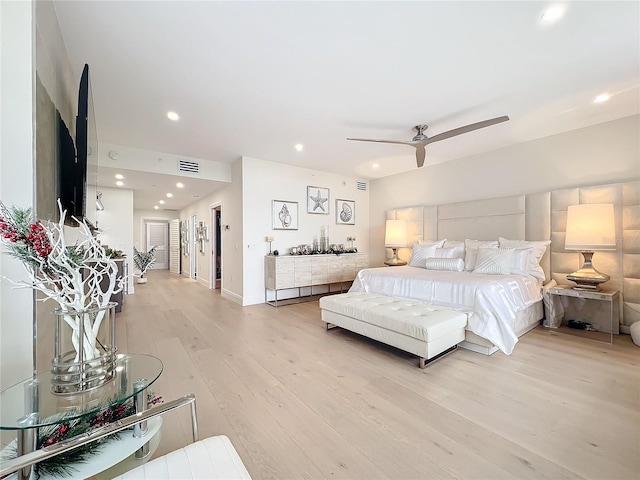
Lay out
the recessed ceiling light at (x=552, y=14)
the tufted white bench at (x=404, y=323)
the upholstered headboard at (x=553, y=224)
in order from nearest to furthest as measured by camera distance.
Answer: the recessed ceiling light at (x=552, y=14) < the tufted white bench at (x=404, y=323) < the upholstered headboard at (x=553, y=224)

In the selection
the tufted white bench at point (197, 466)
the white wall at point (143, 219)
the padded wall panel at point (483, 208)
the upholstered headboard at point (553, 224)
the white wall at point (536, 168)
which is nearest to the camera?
the tufted white bench at point (197, 466)

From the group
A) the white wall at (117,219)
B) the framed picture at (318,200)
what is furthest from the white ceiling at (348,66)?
the white wall at (117,219)

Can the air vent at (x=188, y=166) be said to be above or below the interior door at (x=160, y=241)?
above

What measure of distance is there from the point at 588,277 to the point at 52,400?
4.94 m

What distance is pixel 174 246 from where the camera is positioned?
1055 centimetres

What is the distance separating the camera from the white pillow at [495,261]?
372 cm

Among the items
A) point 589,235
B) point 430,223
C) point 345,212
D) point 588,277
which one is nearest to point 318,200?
point 345,212

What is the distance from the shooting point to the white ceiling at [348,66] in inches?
74.9

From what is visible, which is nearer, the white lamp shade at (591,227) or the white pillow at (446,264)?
the white lamp shade at (591,227)

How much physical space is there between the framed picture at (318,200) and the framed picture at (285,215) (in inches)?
15.0

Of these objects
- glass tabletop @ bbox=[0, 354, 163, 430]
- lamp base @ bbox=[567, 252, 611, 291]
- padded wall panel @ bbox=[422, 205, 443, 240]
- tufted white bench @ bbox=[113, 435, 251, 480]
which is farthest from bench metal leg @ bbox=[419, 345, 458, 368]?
padded wall panel @ bbox=[422, 205, 443, 240]

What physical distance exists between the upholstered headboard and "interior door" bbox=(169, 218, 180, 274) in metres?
8.67

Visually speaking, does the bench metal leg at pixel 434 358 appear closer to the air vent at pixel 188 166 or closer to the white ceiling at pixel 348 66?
the white ceiling at pixel 348 66

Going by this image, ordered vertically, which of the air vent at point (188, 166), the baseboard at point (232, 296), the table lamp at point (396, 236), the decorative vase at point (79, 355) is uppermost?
the air vent at point (188, 166)
